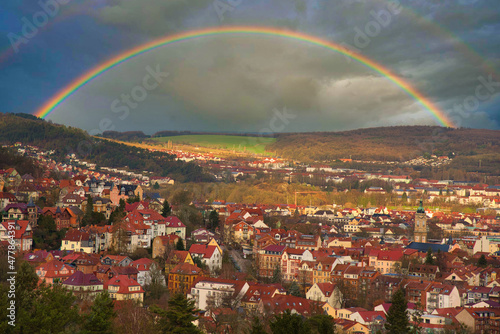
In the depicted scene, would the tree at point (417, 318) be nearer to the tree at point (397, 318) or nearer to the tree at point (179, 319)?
the tree at point (397, 318)

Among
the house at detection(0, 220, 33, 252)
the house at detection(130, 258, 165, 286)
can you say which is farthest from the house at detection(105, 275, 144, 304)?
the house at detection(0, 220, 33, 252)

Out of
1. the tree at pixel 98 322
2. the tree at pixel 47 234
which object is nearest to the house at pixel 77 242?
the tree at pixel 47 234

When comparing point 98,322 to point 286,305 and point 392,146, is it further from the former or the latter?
point 392,146

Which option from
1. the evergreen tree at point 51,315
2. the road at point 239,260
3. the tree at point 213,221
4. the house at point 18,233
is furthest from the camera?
the tree at point 213,221

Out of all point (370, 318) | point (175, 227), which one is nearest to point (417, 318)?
point (370, 318)

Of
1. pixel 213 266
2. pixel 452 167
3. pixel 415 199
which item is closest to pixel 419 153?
pixel 452 167

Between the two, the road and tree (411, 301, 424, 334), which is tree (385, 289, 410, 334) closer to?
tree (411, 301, 424, 334)
